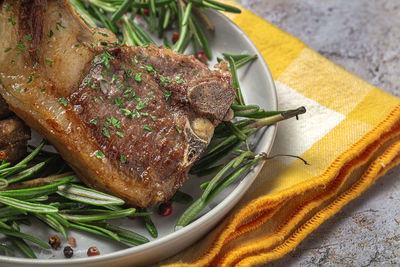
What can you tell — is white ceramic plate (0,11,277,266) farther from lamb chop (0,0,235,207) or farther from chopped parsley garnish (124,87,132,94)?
chopped parsley garnish (124,87,132,94)

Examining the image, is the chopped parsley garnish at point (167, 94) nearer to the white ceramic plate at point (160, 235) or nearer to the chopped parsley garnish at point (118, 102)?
the chopped parsley garnish at point (118, 102)

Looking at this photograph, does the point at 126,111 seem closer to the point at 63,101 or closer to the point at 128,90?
Result: the point at 128,90

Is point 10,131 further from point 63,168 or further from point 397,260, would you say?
point 397,260

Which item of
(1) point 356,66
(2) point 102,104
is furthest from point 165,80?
(1) point 356,66

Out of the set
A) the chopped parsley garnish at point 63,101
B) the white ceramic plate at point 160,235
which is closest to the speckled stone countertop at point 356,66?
the white ceramic plate at point 160,235

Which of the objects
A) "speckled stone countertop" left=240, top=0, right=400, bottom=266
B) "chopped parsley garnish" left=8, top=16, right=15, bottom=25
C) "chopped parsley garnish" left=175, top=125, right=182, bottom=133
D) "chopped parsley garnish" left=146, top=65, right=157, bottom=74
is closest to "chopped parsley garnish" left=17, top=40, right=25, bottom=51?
"chopped parsley garnish" left=8, top=16, right=15, bottom=25
